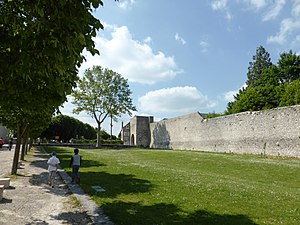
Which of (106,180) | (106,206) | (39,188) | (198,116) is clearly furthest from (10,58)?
(198,116)

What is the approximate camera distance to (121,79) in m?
51.0

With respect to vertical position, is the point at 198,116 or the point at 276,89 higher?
the point at 276,89

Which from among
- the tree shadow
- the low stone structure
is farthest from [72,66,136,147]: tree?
the tree shadow

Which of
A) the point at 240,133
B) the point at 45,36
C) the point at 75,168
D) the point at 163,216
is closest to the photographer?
the point at 45,36

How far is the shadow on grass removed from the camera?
6.20 meters

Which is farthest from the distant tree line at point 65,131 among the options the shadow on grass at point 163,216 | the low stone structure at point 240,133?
A: the shadow on grass at point 163,216

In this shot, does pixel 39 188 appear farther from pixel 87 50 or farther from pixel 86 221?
pixel 87 50

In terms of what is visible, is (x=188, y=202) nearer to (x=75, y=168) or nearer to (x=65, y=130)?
(x=75, y=168)

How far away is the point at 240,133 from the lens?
1195 inches

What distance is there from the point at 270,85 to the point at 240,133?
2115cm

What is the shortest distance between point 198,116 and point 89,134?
5210 centimetres

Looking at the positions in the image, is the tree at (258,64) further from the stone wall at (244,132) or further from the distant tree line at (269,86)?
the stone wall at (244,132)

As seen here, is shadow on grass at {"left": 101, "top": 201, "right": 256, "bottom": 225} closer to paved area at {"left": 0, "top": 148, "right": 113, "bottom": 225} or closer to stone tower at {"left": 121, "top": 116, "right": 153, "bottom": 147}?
paved area at {"left": 0, "top": 148, "right": 113, "bottom": 225}

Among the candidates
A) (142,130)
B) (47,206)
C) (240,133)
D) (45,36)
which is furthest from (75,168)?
(142,130)
